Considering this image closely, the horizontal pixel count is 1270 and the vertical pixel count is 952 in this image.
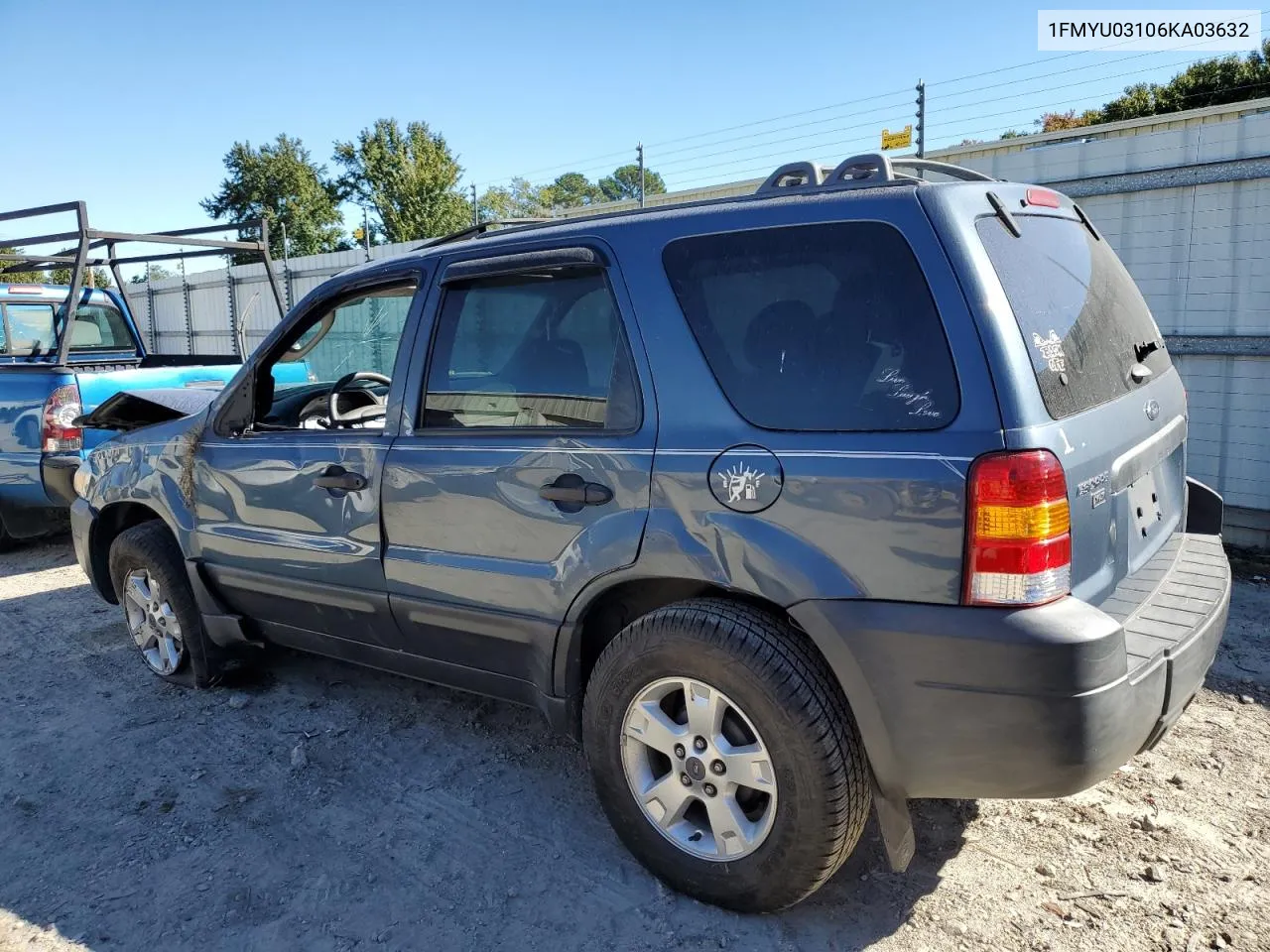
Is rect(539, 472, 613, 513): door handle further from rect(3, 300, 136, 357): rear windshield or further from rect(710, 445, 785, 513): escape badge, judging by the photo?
rect(3, 300, 136, 357): rear windshield

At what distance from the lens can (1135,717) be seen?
2.14m

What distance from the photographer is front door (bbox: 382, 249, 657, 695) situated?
8.58 ft

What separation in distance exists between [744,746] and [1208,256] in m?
5.19

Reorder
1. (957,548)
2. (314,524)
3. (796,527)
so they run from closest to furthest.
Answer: (957,548) → (796,527) → (314,524)

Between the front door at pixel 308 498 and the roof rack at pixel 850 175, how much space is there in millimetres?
1384

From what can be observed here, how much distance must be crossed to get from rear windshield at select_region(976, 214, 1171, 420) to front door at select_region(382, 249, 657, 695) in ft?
3.29

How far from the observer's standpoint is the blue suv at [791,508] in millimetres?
2066

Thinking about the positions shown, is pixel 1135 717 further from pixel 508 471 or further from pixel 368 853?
pixel 368 853

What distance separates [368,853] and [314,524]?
4.01 ft

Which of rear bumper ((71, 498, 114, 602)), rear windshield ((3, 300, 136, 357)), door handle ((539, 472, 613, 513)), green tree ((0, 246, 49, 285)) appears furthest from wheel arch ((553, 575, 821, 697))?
green tree ((0, 246, 49, 285))

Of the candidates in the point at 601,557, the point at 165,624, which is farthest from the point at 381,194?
the point at 601,557

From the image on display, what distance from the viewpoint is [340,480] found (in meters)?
3.26

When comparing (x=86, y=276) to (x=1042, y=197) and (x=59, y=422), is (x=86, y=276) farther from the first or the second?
(x=1042, y=197)

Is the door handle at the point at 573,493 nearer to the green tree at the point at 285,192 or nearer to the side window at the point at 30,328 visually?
the side window at the point at 30,328
